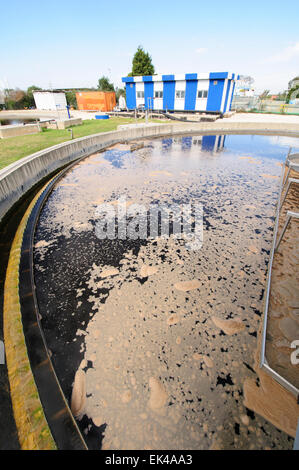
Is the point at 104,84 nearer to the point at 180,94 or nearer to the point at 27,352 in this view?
the point at 180,94

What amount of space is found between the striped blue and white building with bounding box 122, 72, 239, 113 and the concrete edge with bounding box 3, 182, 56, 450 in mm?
26084

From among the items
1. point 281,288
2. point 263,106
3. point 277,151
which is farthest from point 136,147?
point 263,106

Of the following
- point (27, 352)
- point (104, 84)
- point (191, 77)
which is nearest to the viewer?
point (27, 352)

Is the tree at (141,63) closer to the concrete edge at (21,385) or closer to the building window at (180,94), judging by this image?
the building window at (180,94)

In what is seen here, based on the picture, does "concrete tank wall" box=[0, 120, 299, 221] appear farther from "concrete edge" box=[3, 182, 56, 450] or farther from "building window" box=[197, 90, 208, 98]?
"building window" box=[197, 90, 208, 98]

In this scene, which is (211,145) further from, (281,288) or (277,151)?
(281,288)

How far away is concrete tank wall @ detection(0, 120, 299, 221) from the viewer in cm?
475

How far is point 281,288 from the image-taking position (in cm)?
258

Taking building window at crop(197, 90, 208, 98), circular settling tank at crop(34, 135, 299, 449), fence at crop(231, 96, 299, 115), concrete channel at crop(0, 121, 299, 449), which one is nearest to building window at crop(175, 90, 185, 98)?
building window at crop(197, 90, 208, 98)

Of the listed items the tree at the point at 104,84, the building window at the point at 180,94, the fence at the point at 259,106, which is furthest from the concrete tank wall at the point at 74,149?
the tree at the point at 104,84

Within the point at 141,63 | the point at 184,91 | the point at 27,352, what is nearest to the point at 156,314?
the point at 27,352

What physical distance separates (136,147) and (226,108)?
19.3 meters

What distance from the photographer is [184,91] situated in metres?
23.4

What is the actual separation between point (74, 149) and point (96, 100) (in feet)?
104
